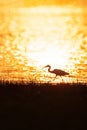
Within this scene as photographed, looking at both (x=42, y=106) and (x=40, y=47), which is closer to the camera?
(x=42, y=106)

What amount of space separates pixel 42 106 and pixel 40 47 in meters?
19.1

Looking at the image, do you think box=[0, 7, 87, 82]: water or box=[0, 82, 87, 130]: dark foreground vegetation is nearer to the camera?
box=[0, 82, 87, 130]: dark foreground vegetation

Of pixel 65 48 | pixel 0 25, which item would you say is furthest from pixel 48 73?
pixel 0 25

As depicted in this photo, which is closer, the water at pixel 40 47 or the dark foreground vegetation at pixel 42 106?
the dark foreground vegetation at pixel 42 106

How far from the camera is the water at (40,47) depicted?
23.0 meters

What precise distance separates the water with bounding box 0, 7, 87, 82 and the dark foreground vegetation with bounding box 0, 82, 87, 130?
8.46 ft

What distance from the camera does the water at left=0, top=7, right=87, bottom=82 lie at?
23000 millimetres

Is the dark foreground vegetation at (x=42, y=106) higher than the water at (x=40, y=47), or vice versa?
the water at (x=40, y=47)

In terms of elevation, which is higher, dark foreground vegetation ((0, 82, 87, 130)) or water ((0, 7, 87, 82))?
water ((0, 7, 87, 82))

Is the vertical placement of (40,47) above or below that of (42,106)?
above

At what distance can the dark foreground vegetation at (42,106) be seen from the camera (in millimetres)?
14477

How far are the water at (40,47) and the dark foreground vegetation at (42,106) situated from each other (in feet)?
8.46

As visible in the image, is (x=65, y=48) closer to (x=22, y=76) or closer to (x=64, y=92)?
(x=22, y=76)

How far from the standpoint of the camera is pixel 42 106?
50.3 feet
